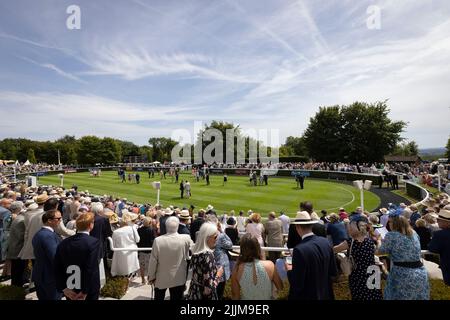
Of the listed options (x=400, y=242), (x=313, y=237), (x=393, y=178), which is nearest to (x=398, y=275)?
(x=400, y=242)

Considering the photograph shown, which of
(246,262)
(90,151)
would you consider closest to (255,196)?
(246,262)

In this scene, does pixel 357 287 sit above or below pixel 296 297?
below

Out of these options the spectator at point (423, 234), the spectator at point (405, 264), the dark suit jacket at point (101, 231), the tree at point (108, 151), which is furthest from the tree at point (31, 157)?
the spectator at point (405, 264)

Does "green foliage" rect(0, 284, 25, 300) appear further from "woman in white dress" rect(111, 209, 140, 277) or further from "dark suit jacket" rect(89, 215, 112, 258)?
"woman in white dress" rect(111, 209, 140, 277)

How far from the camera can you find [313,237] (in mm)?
4027

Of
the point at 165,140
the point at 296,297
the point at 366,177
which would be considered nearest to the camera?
the point at 296,297

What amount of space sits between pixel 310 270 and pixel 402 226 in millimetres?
1817

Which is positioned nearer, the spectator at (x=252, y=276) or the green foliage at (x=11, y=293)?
the spectator at (x=252, y=276)

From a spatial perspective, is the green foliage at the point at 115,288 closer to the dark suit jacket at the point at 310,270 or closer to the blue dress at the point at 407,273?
the dark suit jacket at the point at 310,270

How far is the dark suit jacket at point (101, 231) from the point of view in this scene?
7066 millimetres

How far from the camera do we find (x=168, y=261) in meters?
4.92

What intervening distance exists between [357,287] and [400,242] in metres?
0.97
